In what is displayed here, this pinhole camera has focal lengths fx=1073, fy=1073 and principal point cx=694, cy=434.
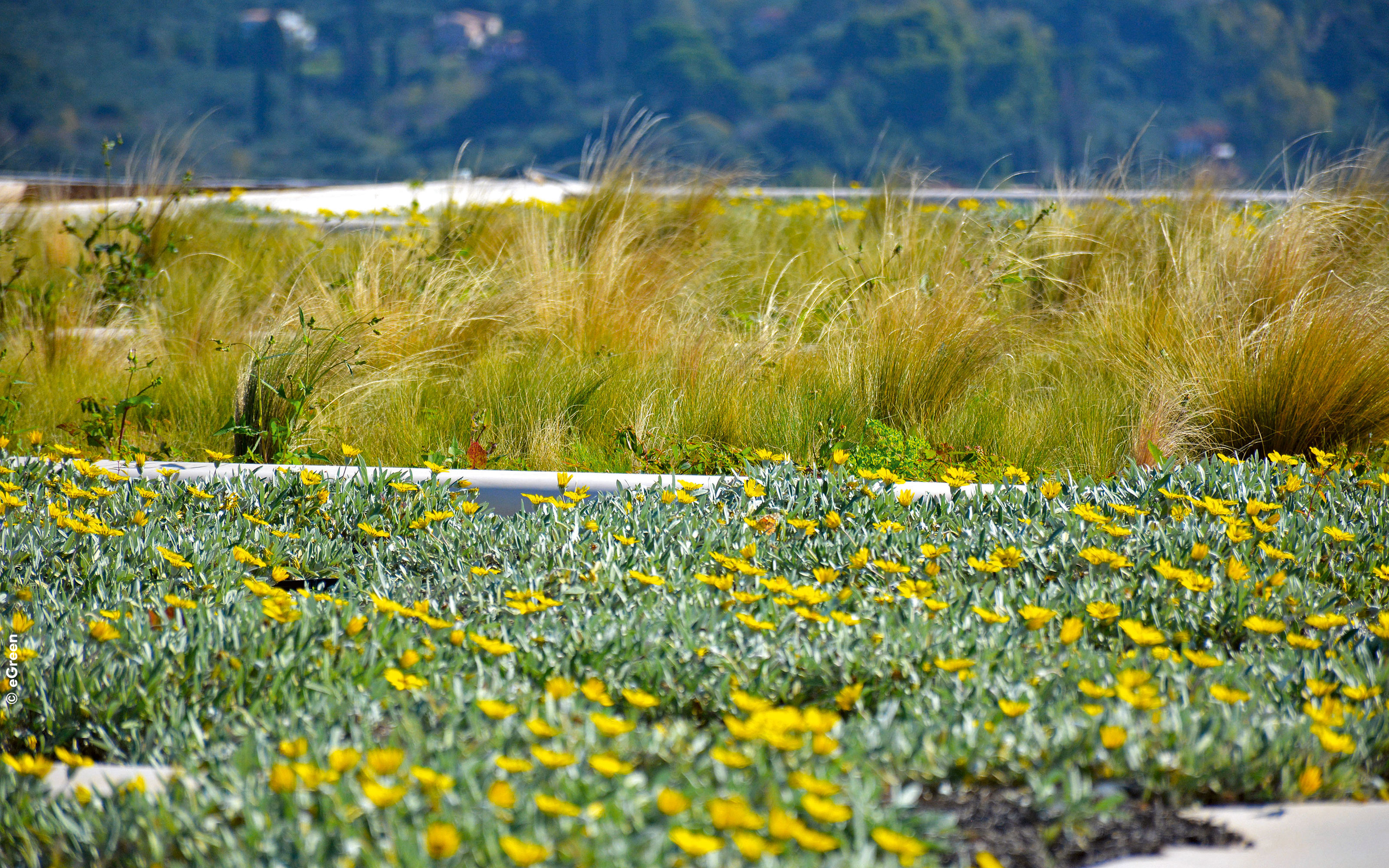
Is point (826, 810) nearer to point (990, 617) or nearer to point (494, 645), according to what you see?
point (494, 645)

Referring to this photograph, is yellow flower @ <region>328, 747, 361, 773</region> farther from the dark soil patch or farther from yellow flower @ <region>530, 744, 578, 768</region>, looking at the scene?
the dark soil patch

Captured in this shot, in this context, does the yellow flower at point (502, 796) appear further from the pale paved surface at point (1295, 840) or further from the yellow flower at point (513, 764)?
the pale paved surface at point (1295, 840)

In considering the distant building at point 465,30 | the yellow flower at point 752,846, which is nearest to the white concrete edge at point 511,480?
the yellow flower at point 752,846

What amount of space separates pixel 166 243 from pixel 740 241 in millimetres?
3685

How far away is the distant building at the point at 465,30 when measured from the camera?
339ft

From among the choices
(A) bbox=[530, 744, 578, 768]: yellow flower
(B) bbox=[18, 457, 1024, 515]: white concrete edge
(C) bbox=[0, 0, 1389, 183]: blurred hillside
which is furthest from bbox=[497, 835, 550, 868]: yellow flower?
(C) bbox=[0, 0, 1389, 183]: blurred hillside

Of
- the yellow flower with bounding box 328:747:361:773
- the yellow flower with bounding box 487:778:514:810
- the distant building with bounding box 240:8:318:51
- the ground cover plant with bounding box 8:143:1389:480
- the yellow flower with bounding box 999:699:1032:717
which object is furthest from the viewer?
the distant building with bounding box 240:8:318:51

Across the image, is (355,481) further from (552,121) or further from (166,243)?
(552,121)

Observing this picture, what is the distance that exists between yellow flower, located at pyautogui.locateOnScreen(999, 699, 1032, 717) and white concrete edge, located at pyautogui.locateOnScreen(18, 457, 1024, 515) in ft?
4.81

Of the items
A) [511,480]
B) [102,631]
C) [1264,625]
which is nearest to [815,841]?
[1264,625]

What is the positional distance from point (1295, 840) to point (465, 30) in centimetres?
11307

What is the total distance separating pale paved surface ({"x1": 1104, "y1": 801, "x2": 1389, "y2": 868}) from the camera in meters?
1.61

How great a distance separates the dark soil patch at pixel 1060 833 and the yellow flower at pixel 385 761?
84 centimetres

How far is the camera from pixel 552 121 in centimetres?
9381
